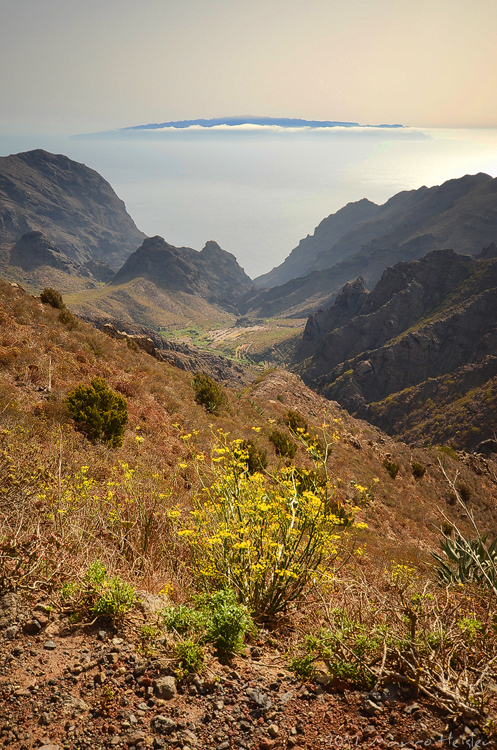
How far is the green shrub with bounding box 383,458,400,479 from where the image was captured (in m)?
17.8

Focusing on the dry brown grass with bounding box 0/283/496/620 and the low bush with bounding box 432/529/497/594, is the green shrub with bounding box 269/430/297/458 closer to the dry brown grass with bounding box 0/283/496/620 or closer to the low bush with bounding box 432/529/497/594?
the dry brown grass with bounding box 0/283/496/620

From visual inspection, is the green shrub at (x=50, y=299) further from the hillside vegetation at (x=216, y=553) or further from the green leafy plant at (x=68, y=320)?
the hillside vegetation at (x=216, y=553)

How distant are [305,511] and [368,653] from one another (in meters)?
1.18

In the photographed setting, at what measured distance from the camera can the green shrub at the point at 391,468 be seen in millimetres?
17812

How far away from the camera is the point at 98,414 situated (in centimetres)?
788

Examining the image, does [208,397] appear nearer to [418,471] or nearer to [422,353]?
[418,471]

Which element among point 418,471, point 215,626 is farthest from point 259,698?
point 418,471

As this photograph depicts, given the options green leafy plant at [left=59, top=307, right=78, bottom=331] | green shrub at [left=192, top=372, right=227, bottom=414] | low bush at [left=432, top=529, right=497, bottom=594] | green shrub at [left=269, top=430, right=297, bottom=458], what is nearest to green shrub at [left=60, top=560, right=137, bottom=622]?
low bush at [left=432, top=529, right=497, bottom=594]

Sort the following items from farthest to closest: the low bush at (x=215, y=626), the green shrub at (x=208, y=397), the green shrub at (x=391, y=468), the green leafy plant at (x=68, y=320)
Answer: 1. the green shrub at (x=391, y=468)
2. the green shrub at (x=208, y=397)
3. the green leafy plant at (x=68, y=320)
4. the low bush at (x=215, y=626)

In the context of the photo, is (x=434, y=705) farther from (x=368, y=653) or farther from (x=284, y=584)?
(x=284, y=584)

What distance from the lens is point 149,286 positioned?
613 ft

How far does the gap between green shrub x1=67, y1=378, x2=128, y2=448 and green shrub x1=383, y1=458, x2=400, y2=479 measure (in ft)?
47.3

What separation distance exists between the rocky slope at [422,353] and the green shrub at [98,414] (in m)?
47.3

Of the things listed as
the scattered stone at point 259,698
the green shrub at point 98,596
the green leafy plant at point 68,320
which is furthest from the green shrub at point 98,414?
the green leafy plant at point 68,320
